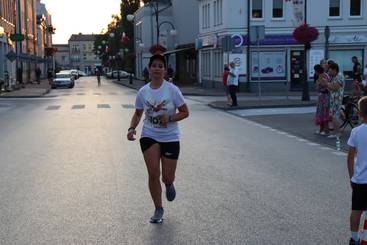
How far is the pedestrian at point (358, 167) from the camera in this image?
4.99 meters

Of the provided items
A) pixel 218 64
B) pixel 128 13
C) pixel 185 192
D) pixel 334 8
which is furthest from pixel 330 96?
pixel 128 13

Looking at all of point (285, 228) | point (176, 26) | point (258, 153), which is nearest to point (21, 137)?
point (258, 153)

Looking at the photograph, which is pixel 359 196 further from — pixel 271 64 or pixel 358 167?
pixel 271 64

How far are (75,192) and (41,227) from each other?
1.72 metres

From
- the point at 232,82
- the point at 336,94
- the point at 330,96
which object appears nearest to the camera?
the point at 336,94

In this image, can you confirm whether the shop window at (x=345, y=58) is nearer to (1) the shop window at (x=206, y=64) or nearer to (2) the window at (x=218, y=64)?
(2) the window at (x=218, y=64)

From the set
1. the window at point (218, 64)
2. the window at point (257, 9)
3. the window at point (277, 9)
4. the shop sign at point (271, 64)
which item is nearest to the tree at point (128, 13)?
the window at point (218, 64)

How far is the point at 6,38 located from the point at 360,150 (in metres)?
47.5

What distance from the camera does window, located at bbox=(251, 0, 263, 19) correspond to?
37688mm

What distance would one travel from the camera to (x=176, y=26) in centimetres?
6625

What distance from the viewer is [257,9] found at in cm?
3775

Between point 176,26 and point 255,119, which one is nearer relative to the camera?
point 255,119

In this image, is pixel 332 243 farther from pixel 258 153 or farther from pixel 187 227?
pixel 258 153

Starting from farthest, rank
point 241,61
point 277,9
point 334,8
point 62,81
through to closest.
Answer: point 62,81
point 277,9
point 334,8
point 241,61
